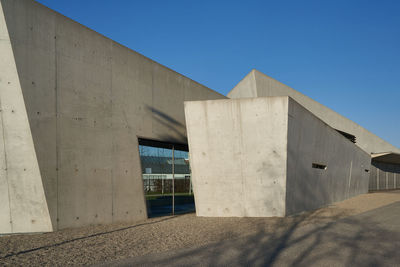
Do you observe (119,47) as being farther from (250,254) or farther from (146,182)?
(250,254)

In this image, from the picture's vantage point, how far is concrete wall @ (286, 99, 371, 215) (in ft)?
32.9

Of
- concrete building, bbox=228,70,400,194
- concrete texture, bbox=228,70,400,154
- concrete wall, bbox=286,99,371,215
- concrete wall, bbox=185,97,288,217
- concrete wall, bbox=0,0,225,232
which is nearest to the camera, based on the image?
concrete wall, bbox=0,0,225,232

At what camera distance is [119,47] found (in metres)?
9.87

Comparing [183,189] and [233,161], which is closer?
[233,161]

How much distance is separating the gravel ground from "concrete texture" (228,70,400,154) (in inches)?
482

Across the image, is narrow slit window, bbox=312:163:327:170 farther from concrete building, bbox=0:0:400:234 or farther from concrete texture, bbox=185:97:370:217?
concrete texture, bbox=185:97:370:217

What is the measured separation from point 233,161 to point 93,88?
16.2 ft

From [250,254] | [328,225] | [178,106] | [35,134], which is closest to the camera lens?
[250,254]

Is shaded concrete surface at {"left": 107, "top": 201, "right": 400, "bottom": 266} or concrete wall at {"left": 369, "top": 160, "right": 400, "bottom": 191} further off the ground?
shaded concrete surface at {"left": 107, "top": 201, "right": 400, "bottom": 266}

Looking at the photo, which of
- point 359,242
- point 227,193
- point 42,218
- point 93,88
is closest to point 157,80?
point 93,88

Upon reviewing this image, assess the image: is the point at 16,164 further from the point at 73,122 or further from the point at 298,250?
the point at 298,250

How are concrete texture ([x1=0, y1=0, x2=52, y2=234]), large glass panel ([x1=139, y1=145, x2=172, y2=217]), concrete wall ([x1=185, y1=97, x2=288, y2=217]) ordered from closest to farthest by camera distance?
1. concrete texture ([x1=0, y1=0, x2=52, y2=234])
2. concrete wall ([x1=185, y1=97, x2=288, y2=217])
3. large glass panel ([x1=139, y1=145, x2=172, y2=217])

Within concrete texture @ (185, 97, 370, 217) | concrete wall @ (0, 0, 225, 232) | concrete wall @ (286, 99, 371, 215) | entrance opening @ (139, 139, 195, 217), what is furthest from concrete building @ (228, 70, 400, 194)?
concrete wall @ (0, 0, 225, 232)

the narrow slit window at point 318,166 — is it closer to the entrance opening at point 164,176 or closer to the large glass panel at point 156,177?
the entrance opening at point 164,176
